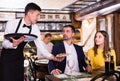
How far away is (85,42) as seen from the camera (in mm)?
10938

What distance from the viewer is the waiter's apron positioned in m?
3.19

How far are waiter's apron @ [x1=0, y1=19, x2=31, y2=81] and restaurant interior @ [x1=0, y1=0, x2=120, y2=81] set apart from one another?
333 centimetres

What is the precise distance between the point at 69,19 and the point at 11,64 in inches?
334

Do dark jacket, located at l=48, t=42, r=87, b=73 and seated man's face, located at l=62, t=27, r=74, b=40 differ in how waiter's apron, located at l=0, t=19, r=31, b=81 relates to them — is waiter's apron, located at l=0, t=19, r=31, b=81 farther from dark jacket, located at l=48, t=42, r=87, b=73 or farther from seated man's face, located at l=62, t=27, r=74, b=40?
seated man's face, located at l=62, t=27, r=74, b=40

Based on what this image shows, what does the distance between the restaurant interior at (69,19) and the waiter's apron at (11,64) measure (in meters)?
3.33

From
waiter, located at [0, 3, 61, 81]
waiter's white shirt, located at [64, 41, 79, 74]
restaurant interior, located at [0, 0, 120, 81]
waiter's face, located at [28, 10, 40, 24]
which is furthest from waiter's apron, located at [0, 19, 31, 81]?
restaurant interior, located at [0, 0, 120, 81]

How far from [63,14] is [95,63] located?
25.9ft

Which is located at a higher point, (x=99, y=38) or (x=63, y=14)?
(x=63, y=14)

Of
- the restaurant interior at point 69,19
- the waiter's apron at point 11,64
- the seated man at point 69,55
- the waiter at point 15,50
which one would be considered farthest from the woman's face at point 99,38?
the restaurant interior at point 69,19

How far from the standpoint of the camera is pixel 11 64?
3232 mm

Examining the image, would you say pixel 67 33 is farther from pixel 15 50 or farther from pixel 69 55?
pixel 15 50

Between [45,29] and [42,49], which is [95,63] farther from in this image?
[45,29]

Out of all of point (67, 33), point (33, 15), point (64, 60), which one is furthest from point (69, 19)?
point (33, 15)

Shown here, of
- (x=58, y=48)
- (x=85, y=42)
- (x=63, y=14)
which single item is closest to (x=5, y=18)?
(x=63, y=14)
